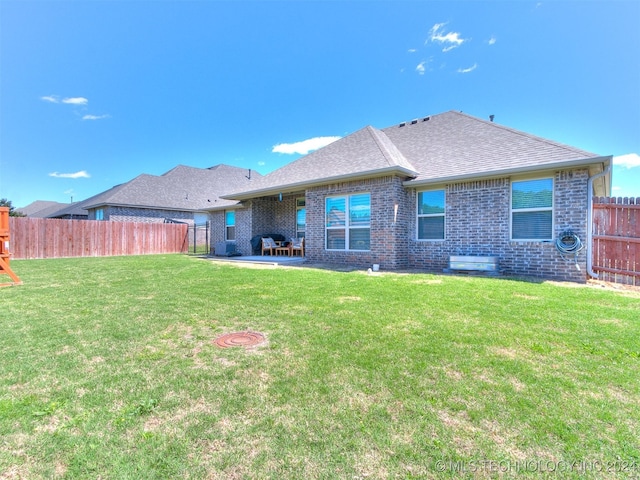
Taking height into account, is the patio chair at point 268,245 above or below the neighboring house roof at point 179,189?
below

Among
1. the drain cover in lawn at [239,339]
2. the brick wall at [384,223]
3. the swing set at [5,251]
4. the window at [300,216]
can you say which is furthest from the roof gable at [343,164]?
the swing set at [5,251]

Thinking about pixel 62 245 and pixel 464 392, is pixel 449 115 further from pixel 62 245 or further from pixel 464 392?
pixel 62 245

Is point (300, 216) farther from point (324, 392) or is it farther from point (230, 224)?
point (324, 392)

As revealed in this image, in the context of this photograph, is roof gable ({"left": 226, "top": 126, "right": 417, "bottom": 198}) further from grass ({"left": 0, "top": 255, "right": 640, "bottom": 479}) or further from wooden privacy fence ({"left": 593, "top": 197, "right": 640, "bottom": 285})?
grass ({"left": 0, "top": 255, "right": 640, "bottom": 479})

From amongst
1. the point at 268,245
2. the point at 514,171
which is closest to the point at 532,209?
the point at 514,171

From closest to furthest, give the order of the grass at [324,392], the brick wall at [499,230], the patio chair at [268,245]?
the grass at [324,392]
the brick wall at [499,230]
the patio chair at [268,245]

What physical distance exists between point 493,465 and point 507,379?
3.66 feet

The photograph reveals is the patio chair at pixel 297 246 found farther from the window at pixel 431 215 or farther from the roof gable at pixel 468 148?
the roof gable at pixel 468 148

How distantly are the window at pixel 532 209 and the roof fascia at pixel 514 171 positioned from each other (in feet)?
1.59

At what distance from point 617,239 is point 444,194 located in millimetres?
4218

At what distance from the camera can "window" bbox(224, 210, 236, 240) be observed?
16981mm

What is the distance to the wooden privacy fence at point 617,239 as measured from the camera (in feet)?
24.2

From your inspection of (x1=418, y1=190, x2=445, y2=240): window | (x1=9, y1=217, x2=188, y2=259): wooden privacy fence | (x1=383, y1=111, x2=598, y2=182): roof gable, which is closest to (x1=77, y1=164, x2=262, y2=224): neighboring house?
(x1=9, y1=217, x2=188, y2=259): wooden privacy fence

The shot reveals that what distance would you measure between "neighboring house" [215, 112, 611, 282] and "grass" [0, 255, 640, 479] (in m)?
3.87
